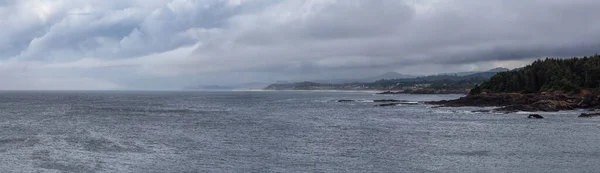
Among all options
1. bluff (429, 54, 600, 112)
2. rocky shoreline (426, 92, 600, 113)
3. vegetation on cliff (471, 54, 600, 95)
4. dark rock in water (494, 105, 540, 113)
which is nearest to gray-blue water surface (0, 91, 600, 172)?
dark rock in water (494, 105, 540, 113)

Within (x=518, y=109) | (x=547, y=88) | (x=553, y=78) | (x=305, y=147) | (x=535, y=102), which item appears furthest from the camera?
(x=553, y=78)

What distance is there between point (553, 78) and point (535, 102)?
99.2 feet

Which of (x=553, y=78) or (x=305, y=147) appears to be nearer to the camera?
(x=305, y=147)

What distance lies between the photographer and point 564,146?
4294 centimetres

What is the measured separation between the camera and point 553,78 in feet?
393

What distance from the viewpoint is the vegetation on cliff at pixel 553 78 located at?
112m

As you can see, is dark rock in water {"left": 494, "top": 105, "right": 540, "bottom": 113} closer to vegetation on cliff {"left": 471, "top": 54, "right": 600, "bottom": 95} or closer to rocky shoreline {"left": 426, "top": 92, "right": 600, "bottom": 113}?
rocky shoreline {"left": 426, "top": 92, "right": 600, "bottom": 113}

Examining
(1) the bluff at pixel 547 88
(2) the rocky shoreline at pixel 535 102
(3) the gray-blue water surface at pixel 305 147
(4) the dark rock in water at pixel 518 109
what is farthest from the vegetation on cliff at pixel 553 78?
(3) the gray-blue water surface at pixel 305 147

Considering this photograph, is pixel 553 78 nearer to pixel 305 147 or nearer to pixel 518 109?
pixel 518 109

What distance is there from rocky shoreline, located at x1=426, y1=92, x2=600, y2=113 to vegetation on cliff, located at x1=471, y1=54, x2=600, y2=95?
900cm

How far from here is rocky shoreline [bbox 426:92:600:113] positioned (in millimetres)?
88875

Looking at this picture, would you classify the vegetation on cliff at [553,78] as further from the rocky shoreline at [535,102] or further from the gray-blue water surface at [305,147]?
the gray-blue water surface at [305,147]

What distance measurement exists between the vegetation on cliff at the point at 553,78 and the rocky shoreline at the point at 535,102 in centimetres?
900

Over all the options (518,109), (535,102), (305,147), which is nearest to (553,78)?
(535,102)
